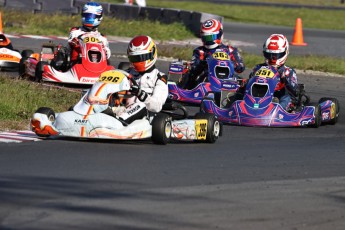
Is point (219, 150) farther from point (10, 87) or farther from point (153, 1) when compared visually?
point (153, 1)

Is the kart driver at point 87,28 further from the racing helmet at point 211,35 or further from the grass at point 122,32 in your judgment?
the racing helmet at point 211,35

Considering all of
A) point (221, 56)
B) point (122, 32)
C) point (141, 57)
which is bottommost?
point (122, 32)

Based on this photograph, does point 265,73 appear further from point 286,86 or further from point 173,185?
point 173,185

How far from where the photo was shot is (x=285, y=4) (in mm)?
41531

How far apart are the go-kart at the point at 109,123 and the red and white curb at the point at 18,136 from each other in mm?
190

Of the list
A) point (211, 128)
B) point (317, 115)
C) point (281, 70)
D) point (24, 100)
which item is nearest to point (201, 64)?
point (281, 70)

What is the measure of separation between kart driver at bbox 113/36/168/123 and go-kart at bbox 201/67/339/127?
62.0 inches

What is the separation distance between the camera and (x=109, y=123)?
377 inches

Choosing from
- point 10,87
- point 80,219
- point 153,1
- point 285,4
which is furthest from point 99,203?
point 285,4

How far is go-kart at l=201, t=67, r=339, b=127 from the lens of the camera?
11820 mm

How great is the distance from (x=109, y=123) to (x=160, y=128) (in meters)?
0.49

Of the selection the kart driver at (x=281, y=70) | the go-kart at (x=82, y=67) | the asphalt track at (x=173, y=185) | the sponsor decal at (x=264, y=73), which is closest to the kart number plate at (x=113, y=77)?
the asphalt track at (x=173, y=185)

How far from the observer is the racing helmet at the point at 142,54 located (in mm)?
10641

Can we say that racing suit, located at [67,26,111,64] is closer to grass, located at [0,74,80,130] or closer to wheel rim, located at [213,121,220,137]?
grass, located at [0,74,80,130]
